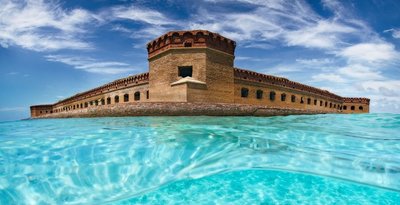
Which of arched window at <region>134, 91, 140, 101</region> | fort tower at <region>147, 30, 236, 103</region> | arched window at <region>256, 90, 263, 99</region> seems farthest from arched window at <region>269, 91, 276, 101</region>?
arched window at <region>134, 91, 140, 101</region>

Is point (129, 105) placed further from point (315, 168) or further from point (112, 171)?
point (315, 168)

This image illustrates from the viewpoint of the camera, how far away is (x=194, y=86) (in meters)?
16.5

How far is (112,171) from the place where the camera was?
370cm

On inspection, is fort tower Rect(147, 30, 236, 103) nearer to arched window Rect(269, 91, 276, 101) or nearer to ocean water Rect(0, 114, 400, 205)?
arched window Rect(269, 91, 276, 101)

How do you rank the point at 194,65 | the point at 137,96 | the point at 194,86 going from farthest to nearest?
the point at 137,96, the point at 194,65, the point at 194,86

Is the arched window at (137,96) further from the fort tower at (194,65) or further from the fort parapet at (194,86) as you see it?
the fort tower at (194,65)

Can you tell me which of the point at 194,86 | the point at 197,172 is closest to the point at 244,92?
the point at 194,86

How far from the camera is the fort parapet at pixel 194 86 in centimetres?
1292

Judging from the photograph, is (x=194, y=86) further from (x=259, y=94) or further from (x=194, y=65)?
(x=259, y=94)

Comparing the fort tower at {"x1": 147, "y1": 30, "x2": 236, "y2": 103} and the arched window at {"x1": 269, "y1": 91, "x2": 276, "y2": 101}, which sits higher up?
the fort tower at {"x1": 147, "y1": 30, "x2": 236, "y2": 103}

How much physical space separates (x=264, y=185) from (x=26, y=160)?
3.98m

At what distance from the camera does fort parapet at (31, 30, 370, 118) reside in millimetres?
12922

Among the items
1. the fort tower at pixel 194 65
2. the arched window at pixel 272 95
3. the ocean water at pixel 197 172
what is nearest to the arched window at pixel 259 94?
the arched window at pixel 272 95

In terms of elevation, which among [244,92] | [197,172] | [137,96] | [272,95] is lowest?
[197,172]
